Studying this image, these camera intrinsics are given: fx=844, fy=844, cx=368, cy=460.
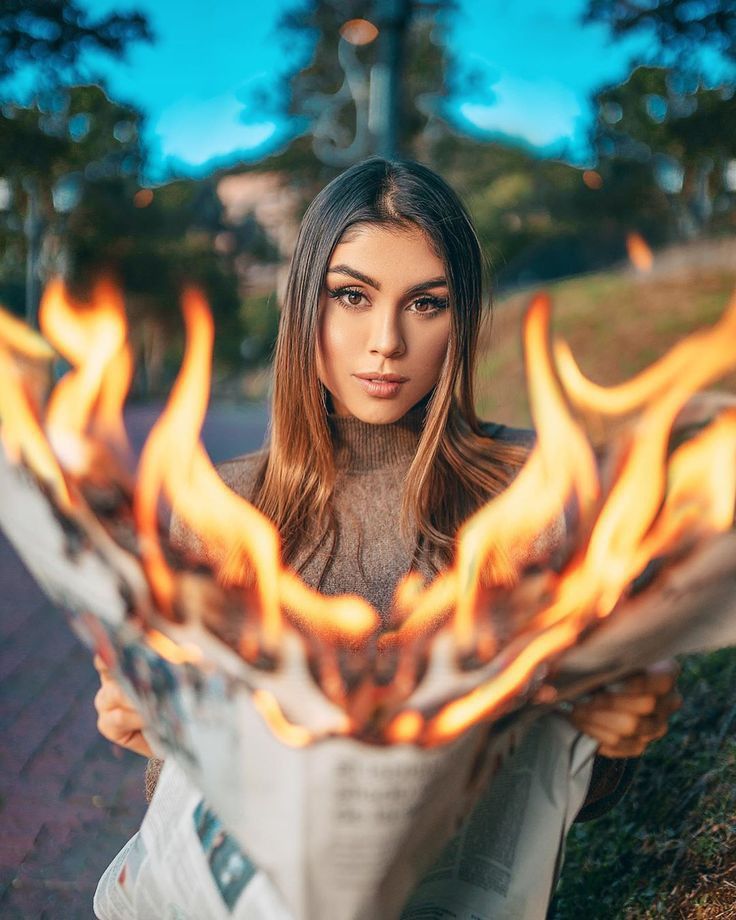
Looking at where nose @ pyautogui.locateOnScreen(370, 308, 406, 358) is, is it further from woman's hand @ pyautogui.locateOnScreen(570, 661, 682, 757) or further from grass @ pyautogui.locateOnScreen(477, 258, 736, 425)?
grass @ pyautogui.locateOnScreen(477, 258, 736, 425)

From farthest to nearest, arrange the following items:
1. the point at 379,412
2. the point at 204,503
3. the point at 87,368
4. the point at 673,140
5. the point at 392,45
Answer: the point at 673,140, the point at 392,45, the point at 379,412, the point at 204,503, the point at 87,368

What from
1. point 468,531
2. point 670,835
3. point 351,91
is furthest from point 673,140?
point 351,91

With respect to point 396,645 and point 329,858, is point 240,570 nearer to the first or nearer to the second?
point 396,645

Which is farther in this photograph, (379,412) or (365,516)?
(365,516)

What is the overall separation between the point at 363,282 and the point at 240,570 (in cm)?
51

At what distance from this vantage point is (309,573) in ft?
Result: 5.04

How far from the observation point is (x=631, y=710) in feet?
3.30

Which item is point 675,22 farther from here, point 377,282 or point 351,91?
point 351,91

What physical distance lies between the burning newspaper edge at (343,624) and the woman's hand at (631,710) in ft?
0.28

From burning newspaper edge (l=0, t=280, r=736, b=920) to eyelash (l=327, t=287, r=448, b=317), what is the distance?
1.70 ft

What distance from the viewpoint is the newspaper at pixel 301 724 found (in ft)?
2.68

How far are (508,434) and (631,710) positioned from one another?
2.88ft

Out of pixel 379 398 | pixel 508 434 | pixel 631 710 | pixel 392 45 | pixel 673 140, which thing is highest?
pixel 392 45

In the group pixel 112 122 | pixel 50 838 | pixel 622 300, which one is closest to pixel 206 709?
pixel 50 838
